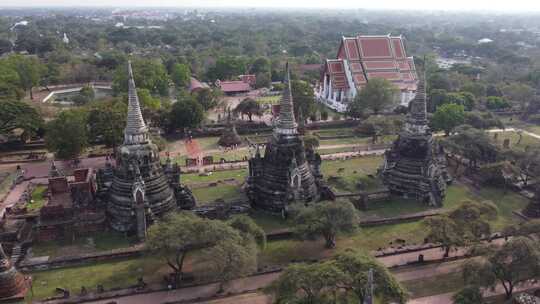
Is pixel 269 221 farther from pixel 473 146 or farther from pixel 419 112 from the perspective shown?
pixel 473 146

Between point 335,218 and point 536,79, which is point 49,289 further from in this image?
point 536,79

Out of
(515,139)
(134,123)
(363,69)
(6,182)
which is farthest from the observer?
(363,69)

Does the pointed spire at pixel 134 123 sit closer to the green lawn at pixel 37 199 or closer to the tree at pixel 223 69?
the green lawn at pixel 37 199

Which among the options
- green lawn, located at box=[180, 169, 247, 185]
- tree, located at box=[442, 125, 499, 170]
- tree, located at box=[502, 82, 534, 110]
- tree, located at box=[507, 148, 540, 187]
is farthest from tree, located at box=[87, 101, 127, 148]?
tree, located at box=[502, 82, 534, 110]

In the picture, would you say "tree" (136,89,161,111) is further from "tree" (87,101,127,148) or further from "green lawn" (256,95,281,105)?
"green lawn" (256,95,281,105)

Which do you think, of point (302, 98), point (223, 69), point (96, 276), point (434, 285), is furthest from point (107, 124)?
point (223, 69)

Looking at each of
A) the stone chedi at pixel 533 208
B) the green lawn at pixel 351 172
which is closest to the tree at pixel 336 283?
the green lawn at pixel 351 172
